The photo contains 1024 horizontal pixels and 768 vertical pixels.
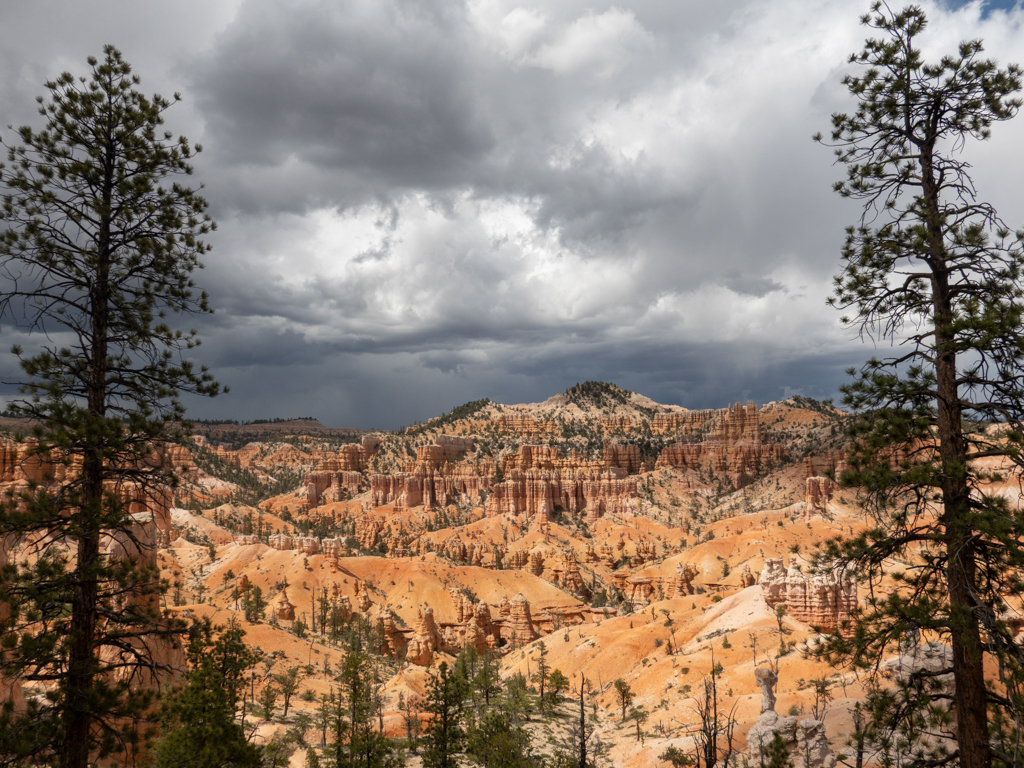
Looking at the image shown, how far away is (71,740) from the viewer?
338 inches

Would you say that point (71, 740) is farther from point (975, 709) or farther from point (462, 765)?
point (462, 765)

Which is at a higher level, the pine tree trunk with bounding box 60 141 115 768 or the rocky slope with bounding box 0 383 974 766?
the pine tree trunk with bounding box 60 141 115 768

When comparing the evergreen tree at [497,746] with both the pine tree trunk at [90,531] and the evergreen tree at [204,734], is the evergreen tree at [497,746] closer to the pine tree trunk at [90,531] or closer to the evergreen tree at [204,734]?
the evergreen tree at [204,734]

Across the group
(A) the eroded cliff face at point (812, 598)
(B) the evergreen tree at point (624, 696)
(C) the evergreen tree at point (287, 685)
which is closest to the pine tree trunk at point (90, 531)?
(C) the evergreen tree at point (287, 685)

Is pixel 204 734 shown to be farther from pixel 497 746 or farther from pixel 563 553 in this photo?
pixel 563 553

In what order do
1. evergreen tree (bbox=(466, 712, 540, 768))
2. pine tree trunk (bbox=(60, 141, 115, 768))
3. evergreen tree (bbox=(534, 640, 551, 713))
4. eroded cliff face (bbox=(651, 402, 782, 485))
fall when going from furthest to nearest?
eroded cliff face (bbox=(651, 402, 782, 485)) → evergreen tree (bbox=(534, 640, 551, 713)) → evergreen tree (bbox=(466, 712, 540, 768)) → pine tree trunk (bbox=(60, 141, 115, 768))

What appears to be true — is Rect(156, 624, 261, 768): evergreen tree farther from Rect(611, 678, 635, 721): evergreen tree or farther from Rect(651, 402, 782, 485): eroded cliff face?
Rect(651, 402, 782, 485): eroded cliff face

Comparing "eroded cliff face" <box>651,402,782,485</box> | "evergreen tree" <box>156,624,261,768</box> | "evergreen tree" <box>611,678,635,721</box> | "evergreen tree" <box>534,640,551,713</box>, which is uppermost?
"eroded cliff face" <box>651,402,782,485</box>

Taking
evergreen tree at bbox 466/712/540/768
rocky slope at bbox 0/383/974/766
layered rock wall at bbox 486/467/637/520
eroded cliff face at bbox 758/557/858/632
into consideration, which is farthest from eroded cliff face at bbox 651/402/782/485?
evergreen tree at bbox 466/712/540/768

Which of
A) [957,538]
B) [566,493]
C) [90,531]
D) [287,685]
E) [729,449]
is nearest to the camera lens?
[957,538]

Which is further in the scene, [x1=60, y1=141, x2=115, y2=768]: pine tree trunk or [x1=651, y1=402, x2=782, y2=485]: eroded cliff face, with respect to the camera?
[x1=651, y1=402, x2=782, y2=485]: eroded cliff face

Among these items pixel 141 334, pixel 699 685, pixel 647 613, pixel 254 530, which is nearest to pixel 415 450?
pixel 254 530

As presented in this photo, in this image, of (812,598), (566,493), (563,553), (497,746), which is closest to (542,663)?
(812,598)

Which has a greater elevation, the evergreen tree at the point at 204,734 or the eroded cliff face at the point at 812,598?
the evergreen tree at the point at 204,734
